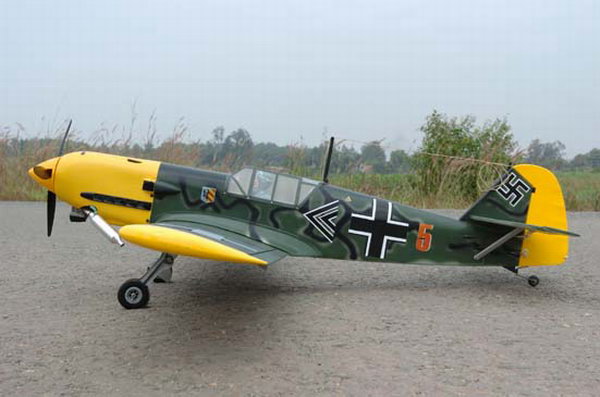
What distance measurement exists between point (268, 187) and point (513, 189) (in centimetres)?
336

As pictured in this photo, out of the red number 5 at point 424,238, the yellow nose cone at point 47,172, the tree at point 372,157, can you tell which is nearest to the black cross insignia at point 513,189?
the red number 5 at point 424,238

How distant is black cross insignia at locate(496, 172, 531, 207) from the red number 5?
1.17m

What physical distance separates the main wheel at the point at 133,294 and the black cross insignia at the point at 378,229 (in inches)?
105

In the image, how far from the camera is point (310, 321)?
16.9ft

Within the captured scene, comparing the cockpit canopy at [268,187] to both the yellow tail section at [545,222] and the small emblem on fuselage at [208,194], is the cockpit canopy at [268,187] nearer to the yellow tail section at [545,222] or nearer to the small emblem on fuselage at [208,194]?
the small emblem on fuselage at [208,194]

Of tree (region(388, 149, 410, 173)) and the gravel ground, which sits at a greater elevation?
tree (region(388, 149, 410, 173))

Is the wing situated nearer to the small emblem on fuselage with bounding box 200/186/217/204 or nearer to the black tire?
the small emblem on fuselage with bounding box 200/186/217/204

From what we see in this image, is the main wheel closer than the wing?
No

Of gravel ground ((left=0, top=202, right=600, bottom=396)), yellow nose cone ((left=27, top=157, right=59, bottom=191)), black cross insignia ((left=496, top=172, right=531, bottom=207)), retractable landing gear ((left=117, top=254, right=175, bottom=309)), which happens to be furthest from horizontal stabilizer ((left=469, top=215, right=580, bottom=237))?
yellow nose cone ((left=27, top=157, right=59, bottom=191))

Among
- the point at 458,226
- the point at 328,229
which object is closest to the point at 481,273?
the point at 458,226

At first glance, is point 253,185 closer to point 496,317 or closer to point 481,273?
point 496,317

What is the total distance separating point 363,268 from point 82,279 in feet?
13.8

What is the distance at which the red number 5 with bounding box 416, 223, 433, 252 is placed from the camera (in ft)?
21.6

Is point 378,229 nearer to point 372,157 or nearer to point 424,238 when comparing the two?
point 424,238
